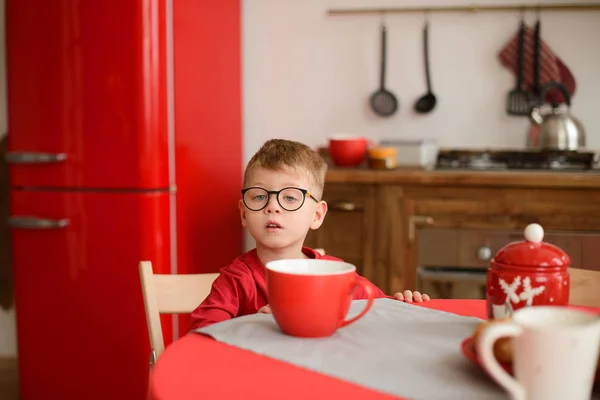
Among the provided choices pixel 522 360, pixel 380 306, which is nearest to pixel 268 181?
pixel 380 306

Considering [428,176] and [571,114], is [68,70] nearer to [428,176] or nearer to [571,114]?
[428,176]

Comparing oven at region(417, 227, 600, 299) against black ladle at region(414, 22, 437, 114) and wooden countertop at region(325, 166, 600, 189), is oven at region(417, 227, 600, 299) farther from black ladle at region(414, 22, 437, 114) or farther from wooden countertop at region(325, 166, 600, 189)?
black ladle at region(414, 22, 437, 114)

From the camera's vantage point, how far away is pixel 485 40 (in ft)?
9.53

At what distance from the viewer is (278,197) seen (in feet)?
4.11

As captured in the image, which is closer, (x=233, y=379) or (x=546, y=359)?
(x=546, y=359)

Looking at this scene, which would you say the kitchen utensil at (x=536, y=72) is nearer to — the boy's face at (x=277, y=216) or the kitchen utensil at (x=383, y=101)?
the kitchen utensil at (x=383, y=101)

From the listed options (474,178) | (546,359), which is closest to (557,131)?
(474,178)

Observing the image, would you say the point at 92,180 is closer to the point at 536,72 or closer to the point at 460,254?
the point at 460,254

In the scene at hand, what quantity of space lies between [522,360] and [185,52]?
6.65ft

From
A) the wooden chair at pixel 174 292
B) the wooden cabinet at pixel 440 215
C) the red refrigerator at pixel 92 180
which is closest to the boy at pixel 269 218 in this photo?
the wooden chair at pixel 174 292

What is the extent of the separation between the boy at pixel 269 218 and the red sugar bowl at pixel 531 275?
30 cm

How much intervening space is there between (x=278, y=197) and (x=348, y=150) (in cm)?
151

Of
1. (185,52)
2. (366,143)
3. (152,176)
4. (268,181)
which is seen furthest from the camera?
(366,143)

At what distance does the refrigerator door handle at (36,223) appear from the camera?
230 centimetres
